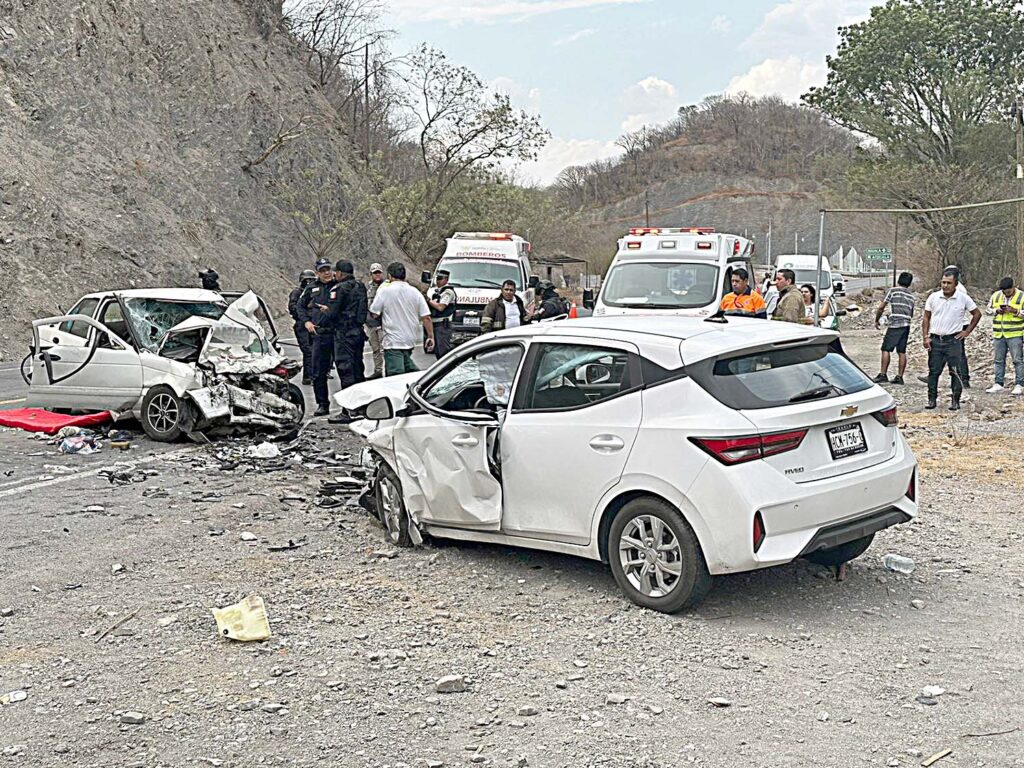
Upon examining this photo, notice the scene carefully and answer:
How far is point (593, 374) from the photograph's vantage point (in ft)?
21.1

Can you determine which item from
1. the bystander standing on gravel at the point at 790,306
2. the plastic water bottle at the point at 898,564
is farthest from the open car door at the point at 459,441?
the bystander standing on gravel at the point at 790,306

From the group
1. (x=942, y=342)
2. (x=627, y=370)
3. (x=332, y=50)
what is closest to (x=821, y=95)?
(x=332, y=50)

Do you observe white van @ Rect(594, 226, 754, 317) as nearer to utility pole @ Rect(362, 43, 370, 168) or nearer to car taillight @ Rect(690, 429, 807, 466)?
car taillight @ Rect(690, 429, 807, 466)

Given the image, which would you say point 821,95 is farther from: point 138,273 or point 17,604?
point 17,604

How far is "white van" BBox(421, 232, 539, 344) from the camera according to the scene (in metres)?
22.6

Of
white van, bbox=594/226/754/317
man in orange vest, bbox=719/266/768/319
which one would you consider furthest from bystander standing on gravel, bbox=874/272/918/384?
man in orange vest, bbox=719/266/768/319

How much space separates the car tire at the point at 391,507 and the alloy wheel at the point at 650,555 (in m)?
1.94

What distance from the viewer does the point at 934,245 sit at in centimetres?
5009

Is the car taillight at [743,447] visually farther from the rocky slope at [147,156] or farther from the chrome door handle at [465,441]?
the rocky slope at [147,156]

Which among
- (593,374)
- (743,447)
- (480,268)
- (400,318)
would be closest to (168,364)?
(400,318)

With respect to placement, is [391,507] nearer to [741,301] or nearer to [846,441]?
[846,441]

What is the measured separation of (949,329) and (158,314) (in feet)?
32.3

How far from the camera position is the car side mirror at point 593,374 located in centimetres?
636

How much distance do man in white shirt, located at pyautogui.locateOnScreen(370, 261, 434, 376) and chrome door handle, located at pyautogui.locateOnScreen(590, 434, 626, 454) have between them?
7.52 m
